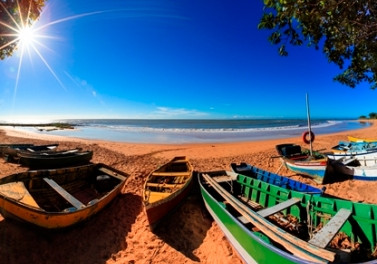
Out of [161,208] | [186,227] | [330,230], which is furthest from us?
[186,227]

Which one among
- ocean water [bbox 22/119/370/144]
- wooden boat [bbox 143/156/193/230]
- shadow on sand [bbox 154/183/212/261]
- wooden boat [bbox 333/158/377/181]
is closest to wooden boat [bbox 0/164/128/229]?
wooden boat [bbox 143/156/193/230]

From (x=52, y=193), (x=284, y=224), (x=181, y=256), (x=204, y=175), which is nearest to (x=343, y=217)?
(x=284, y=224)

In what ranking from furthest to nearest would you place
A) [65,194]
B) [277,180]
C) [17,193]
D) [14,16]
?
[14,16]
[277,180]
[65,194]
[17,193]

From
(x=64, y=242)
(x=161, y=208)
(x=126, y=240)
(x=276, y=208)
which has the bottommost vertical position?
(x=126, y=240)

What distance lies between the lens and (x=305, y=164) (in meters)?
9.15

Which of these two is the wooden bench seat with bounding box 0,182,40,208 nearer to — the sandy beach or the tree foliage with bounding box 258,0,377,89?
the sandy beach

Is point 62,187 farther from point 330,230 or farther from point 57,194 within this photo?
point 330,230

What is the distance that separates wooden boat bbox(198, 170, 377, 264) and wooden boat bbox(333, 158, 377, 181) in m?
5.34

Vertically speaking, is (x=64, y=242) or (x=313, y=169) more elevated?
(x=313, y=169)

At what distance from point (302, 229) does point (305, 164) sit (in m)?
4.95

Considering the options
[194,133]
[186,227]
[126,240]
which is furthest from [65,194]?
[194,133]

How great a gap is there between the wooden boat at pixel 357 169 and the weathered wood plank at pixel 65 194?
32.8 ft

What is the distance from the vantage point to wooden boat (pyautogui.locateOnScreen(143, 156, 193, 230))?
17.4ft

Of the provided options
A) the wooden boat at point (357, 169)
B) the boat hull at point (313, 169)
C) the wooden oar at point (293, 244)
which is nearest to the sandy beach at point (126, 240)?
the wooden oar at point (293, 244)
